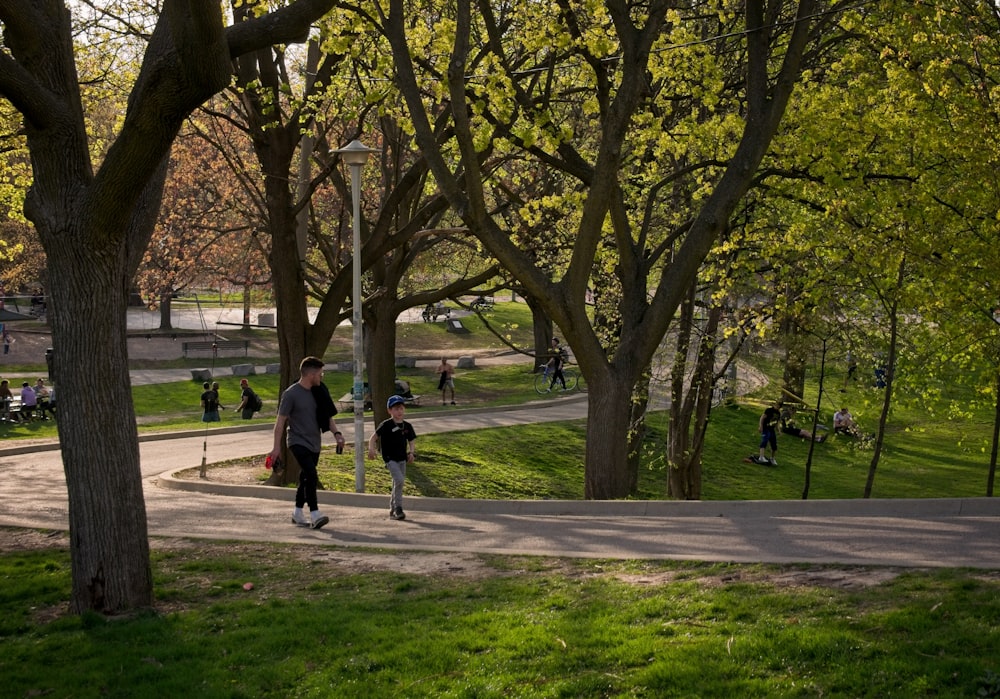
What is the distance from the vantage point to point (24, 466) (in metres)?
21.8

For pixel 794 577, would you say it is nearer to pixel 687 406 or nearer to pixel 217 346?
pixel 687 406

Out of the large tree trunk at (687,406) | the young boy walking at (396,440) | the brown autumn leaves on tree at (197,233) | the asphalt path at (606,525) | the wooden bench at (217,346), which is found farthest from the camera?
the wooden bench at (217,346)

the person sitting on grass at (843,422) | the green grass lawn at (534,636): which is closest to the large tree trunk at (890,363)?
the person sitting on grass at (843,422)

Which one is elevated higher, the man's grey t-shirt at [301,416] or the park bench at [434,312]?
the park bench at [434,312]

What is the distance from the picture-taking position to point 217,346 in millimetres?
48938

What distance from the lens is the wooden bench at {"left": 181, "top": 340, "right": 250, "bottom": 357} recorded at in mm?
48228

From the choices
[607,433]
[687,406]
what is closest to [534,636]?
[607,433]

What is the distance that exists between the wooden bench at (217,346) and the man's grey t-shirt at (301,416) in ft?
118

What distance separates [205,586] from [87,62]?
14.7 meters

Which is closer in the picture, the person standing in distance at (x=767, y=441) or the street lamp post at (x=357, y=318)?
the street lamp post at (x=357, y=318)

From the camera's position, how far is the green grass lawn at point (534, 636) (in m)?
6.37

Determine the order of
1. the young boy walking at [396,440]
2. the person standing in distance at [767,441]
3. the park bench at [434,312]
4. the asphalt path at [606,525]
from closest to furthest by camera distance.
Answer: the asphalt path at [606,525]
the young boy walking at [396,440]
the person standing in distance at [767,441]
the park bench at [434,312]

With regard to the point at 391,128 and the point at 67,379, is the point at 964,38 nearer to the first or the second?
the point at 391,128

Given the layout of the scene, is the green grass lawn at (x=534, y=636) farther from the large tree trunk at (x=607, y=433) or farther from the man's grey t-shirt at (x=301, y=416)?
the large tree trunk at (x=607, y=433)
